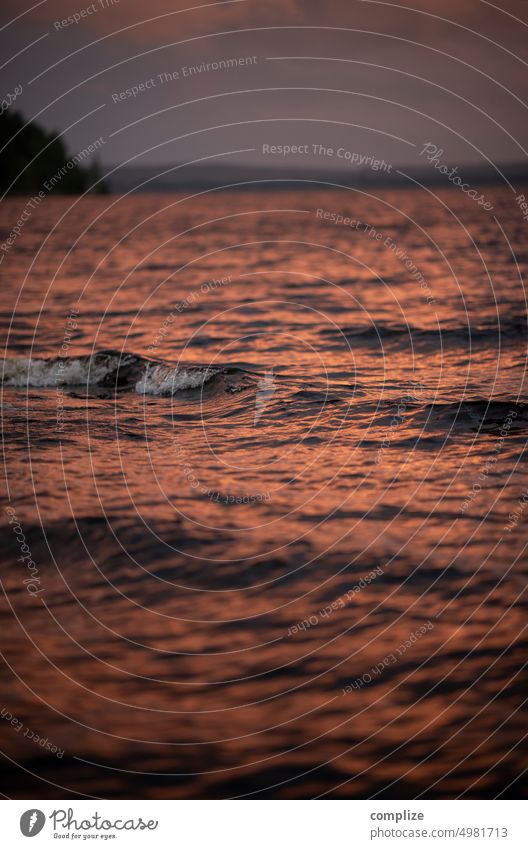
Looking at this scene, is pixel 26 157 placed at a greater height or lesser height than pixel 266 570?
greater

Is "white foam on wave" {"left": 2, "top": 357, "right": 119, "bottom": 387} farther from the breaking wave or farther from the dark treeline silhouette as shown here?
the dark treeline silhouette

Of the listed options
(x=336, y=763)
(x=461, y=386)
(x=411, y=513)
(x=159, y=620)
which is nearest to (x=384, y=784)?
Result: (x=336, y=763)

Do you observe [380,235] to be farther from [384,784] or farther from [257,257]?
[384,784]
